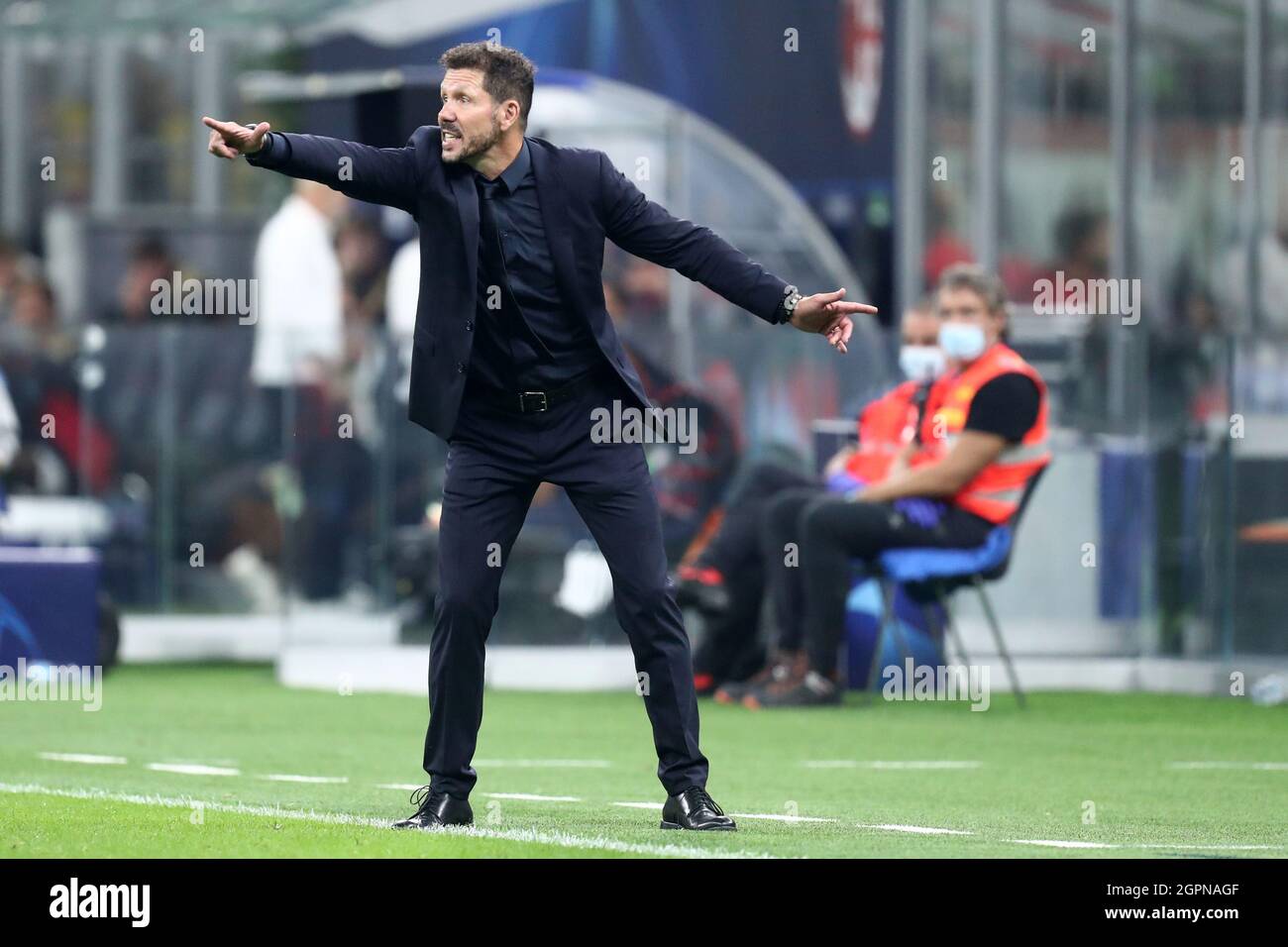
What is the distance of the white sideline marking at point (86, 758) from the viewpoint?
9.40 m

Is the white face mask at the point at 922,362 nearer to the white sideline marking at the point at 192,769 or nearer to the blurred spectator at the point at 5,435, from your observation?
the blurred spectator at the point at 5,435

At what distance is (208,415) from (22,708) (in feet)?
13.2

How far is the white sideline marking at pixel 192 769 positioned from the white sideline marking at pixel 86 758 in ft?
0.49

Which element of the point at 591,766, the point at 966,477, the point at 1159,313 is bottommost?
the point at 591,766

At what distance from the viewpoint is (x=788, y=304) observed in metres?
7.03

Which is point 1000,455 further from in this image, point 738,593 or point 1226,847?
point 1226,847

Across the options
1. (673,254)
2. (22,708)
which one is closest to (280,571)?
(22,708)

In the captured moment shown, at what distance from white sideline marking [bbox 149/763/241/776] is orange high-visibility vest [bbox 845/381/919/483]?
408cm

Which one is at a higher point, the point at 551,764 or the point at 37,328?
the point at 37,328

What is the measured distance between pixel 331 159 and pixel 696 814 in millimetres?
1891

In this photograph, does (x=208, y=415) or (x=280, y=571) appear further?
(x=208, y=415)

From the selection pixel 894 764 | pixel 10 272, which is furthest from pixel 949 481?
pixel 10 272
